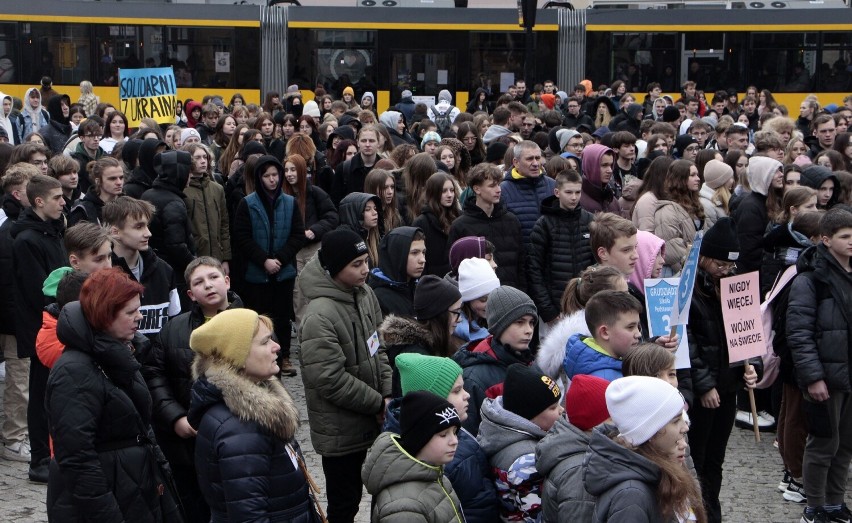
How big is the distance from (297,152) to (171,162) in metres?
2.41

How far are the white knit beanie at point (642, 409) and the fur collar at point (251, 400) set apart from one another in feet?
4.06

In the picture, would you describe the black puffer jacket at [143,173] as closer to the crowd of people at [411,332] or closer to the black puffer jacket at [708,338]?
the crowd of people at [411,332]

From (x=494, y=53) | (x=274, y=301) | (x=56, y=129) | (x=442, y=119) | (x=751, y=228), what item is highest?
(x=494, y=53)

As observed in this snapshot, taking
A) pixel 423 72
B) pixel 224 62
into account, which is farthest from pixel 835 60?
pixel 224 62

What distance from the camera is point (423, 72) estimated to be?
26.7 metres

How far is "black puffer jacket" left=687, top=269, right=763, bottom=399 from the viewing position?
639 centimetres

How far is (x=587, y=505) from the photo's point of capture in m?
4.02

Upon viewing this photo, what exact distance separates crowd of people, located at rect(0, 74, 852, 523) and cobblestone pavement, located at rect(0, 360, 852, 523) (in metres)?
0.14

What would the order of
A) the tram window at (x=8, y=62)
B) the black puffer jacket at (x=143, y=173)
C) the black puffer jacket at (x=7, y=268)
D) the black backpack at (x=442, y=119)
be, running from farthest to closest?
the tram window at (x=8, y=62), the black backpack at (x=442, y=119), the black puffer jacket at (x=143, y=173), the black puffer jacket at (x=7, y=268)

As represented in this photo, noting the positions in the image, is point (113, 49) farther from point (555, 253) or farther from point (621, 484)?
point (621, 484)

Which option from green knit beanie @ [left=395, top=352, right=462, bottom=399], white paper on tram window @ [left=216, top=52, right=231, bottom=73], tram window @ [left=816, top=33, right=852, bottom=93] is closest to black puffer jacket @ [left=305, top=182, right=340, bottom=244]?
green knit beanie @ [left=395, top=352, right=462, bottom=399]

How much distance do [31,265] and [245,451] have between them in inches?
145

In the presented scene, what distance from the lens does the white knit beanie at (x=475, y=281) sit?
19.4ft

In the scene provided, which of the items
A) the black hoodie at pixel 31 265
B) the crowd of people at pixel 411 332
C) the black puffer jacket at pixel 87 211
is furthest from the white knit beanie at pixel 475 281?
the black puffer jacket at pixel 87 211
